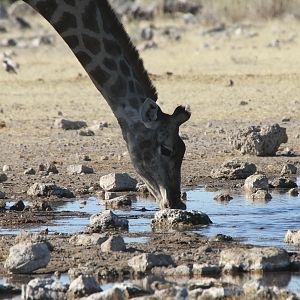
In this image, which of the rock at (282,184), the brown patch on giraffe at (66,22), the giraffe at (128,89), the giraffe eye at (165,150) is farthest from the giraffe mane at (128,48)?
the rock at (282,184)

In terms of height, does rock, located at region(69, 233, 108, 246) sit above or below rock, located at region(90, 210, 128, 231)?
below

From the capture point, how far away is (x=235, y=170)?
11297 mm

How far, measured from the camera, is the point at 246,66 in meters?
21.8

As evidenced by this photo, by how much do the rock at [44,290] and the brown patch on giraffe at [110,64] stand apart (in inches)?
135

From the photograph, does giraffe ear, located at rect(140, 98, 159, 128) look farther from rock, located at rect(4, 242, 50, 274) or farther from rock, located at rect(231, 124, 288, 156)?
rock, located at rect(231, 124, 288, 156)

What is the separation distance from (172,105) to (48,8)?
25.2ft

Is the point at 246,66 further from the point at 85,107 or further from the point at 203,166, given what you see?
the point at 203,166

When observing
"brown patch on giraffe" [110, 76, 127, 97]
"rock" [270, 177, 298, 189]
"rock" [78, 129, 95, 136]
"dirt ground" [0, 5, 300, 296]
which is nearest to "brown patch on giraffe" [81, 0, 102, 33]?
"brown patch on giraffe" [110, 76, 127, 97]

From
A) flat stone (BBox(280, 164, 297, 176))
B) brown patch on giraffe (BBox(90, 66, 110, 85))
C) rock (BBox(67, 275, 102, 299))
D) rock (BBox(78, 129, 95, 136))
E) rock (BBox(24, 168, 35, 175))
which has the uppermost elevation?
rock (BBox(78, 129, 95, 136))

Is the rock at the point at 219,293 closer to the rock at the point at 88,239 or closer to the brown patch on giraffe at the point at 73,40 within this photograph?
the rock at the point at 88,239

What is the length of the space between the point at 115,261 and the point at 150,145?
6.65 ft

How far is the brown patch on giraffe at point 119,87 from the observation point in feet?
31.2

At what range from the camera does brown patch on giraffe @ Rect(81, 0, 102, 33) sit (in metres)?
9.55

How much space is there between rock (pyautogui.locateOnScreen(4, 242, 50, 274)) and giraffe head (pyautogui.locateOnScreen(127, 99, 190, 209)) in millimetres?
2170
